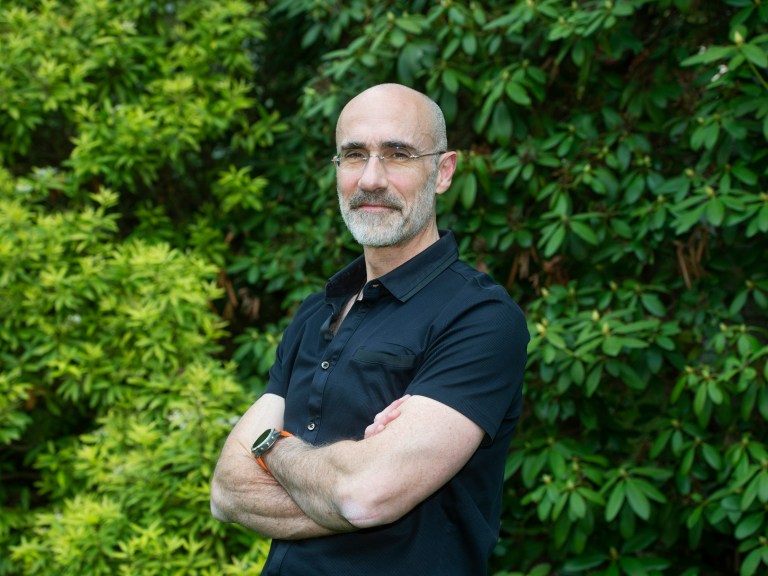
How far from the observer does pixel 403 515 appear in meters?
1.92

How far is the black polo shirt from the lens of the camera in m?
1.94

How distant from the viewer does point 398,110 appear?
223 cm

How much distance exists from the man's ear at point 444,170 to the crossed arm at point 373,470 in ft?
2.16

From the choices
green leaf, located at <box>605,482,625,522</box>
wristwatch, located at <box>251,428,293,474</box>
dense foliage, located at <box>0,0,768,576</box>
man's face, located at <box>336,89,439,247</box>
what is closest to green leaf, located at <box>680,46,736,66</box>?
dense foliage, located at <box>0,0,768,576</box>

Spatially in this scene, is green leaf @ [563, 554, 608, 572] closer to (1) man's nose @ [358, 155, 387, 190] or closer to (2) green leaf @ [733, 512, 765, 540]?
(2) green leaf @ [733, 512, 765, 540]

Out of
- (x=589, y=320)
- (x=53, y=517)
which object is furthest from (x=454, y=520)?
(x=53, y=517)

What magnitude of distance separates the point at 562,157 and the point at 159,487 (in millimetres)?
2124

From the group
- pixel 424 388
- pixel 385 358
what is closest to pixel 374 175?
pixel 385 358

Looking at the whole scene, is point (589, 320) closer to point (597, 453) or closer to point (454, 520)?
point (597, 453)

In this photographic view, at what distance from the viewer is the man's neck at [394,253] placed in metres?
2.26

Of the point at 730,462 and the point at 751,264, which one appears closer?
the point at 730,462

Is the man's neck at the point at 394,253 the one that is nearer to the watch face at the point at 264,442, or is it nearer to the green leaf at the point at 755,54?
the watch face at the point at 264,442

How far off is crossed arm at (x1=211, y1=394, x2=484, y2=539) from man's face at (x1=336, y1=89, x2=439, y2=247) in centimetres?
48

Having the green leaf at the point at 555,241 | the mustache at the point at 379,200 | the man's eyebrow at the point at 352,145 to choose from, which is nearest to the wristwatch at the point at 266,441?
the mustache at the point at 379,200
